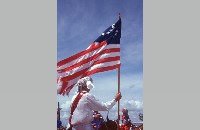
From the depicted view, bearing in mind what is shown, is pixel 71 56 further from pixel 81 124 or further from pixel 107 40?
pixel 81 124

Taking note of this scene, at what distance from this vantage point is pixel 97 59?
23.7 feet

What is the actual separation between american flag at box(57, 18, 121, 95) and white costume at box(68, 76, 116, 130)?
1.73 ft

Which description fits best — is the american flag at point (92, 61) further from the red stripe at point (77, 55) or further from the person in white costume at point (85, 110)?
the person in white costume at point (85, 110)

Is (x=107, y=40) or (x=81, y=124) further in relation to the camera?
(x=107, y=40)

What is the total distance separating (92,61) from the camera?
7.18 metres

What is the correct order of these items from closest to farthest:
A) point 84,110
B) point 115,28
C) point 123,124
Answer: point 84,110 → point 115,28 → point 123,124

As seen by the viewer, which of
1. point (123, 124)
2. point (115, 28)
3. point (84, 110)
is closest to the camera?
point (84, 110)

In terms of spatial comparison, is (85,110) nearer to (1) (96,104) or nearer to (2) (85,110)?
(2) (85,110)

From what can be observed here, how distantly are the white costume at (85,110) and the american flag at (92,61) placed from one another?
1.73ft

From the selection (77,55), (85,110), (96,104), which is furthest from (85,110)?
(77,55)

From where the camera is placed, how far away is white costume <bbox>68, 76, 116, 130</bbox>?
6500mm

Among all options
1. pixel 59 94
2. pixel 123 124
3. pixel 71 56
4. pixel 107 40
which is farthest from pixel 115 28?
pixel 123 124
